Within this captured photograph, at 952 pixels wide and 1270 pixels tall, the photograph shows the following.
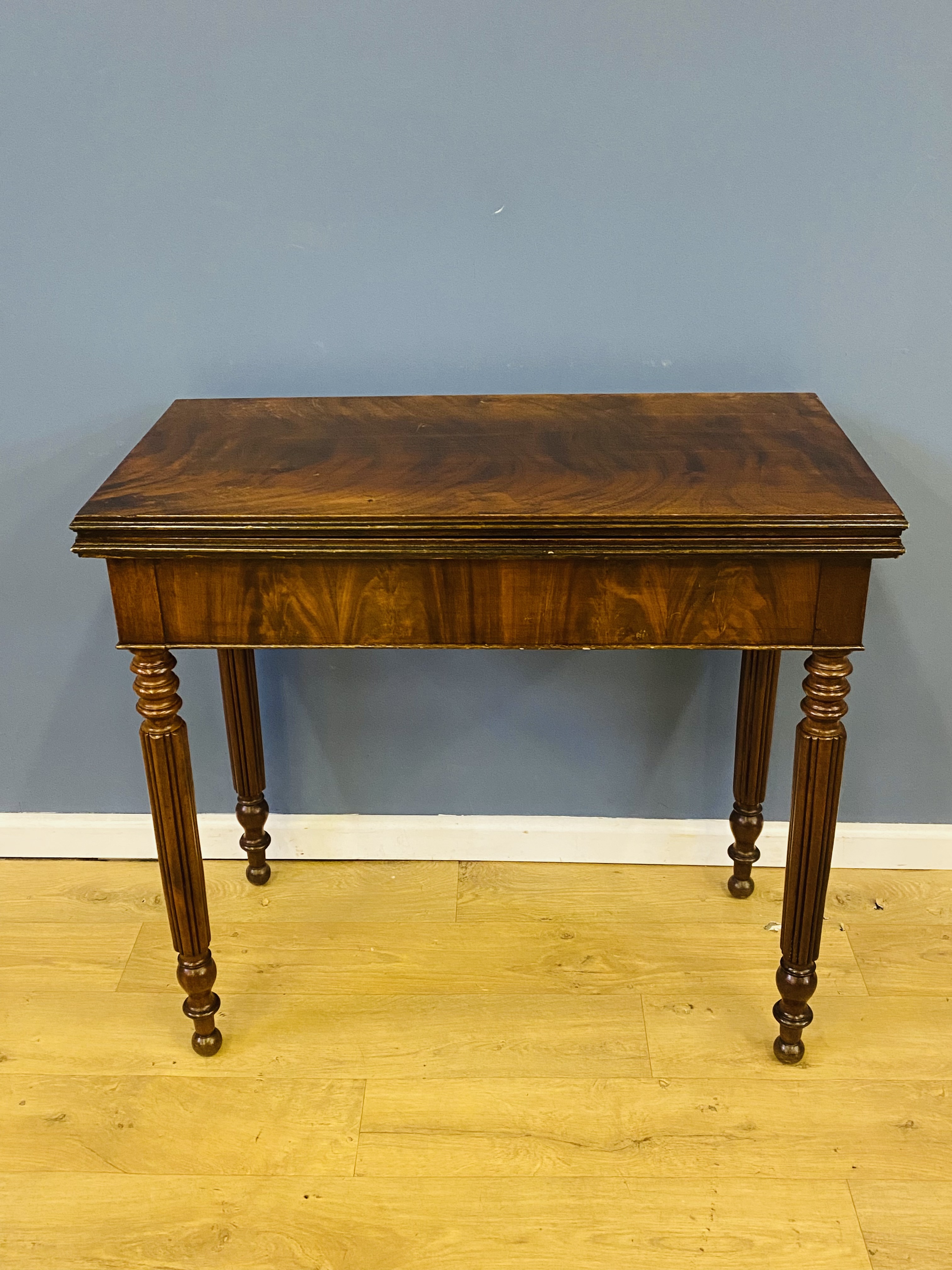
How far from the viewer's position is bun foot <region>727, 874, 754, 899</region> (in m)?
2.25

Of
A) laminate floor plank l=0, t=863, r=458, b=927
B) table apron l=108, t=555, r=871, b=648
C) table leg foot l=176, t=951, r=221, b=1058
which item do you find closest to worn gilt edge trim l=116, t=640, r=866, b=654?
table apron l=108, t=555, r=871, b=648

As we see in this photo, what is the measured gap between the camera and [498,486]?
160 cm

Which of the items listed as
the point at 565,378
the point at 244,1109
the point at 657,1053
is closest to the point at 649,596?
the point at 565,378

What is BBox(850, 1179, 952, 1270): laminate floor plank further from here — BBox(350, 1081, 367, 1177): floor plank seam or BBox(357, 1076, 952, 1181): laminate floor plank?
BBox(350, 1081, 367, 1177): floor plank seam

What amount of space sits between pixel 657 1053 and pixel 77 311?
1494 mm

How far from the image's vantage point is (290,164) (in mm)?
1884

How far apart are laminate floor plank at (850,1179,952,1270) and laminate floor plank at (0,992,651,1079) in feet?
1.18

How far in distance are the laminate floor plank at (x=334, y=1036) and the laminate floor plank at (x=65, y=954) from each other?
3 cm

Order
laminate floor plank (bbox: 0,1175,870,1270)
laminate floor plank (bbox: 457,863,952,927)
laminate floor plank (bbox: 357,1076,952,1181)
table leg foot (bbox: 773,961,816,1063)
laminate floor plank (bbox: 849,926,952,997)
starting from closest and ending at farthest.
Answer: laminate floor plank (bbox: 0,1175,870,1270) < laminate floor plank (bbox: 357,1076,952,1181) < table leg foot (bbox: 773,961,816,1063) < laminate floor plank (bbox: 849,926,952,997) < laminate floor plank (bbox: 457,863,952,927)

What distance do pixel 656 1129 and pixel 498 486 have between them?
3.15 ft

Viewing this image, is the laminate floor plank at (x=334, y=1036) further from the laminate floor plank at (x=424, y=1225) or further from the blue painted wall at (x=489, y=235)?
the blue painted wall at (x=489, y=235)

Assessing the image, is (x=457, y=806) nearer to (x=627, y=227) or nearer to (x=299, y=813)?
(x=299, y=813)

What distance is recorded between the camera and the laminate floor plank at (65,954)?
6.91ft

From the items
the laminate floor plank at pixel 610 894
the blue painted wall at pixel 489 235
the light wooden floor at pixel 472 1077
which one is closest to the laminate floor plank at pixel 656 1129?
the light wooden floor at pixel 472 1077
